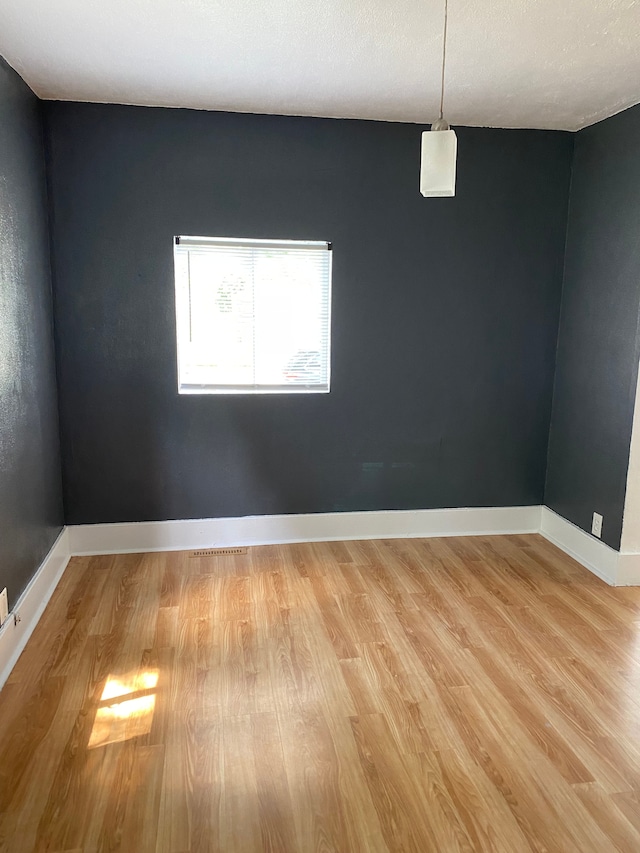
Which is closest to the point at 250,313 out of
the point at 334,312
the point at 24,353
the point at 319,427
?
the point at 334,312

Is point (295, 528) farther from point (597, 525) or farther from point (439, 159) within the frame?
point (439, 159)

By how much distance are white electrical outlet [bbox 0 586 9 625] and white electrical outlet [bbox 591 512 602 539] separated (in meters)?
3.01

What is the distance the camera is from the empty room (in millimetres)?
1930

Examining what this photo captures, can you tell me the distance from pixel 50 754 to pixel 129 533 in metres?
1.69

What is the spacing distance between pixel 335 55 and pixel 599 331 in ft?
6.66

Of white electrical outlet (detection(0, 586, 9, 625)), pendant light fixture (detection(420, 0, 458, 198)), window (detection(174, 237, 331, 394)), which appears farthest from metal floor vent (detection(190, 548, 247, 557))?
pendant light fixture (detection(420, 0, 458, 198))

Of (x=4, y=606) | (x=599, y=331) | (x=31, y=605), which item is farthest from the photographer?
(x=599, y=331)

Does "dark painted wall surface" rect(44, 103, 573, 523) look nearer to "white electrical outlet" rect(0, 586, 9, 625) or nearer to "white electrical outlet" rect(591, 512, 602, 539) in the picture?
"white electrical outlet" rect(591, 512, 602, 539)

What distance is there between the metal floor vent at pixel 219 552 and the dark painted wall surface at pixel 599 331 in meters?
2.04

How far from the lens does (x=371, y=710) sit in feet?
7.29

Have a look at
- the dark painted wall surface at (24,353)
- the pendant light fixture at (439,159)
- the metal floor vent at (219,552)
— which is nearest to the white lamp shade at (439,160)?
the pendant light fixture at (439,159)

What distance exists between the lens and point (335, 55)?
2.49 meters

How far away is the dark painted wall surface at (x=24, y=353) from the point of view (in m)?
2.52

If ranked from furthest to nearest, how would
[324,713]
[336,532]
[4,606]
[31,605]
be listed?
[336,532] → [31,605] → [4,606] → [324,713]
